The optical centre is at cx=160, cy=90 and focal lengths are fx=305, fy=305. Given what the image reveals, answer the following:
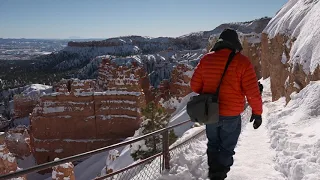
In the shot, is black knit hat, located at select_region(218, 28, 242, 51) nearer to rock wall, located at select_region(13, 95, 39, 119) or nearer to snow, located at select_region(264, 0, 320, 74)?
snow, located at select_region(264, 0, 320, 74)

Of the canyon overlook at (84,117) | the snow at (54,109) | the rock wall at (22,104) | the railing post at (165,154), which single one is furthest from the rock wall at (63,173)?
the rock wall at (22,104)

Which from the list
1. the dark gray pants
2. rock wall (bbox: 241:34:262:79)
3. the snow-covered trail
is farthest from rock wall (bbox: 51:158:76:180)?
rock wall (bbox: 241:34:262:79)

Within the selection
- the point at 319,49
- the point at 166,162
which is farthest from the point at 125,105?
the point at 166,162

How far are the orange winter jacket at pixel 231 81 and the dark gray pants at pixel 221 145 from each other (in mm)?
217

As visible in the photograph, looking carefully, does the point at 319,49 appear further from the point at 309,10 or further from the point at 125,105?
the point at 125,105

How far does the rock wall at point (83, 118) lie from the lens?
78.4ft

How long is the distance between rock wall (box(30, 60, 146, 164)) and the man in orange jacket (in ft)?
63.5

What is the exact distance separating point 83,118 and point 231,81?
21.8m

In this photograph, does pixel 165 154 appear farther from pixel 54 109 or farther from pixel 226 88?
pixel 54 109

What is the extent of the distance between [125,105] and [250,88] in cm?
2039

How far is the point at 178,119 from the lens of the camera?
787 inches

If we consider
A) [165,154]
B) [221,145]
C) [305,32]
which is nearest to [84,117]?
[305,32]

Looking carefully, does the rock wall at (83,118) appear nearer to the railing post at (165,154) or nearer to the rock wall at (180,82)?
the rock wall at (180,82)

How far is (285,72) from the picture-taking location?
1456 cm
